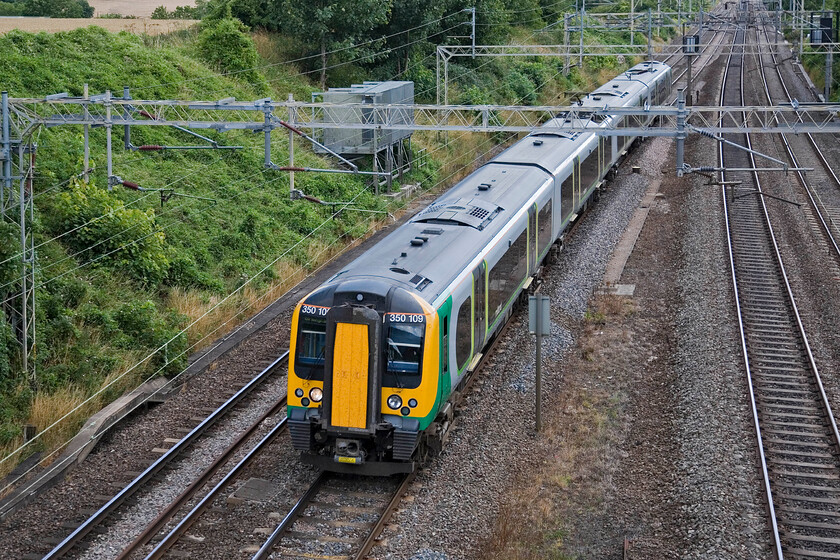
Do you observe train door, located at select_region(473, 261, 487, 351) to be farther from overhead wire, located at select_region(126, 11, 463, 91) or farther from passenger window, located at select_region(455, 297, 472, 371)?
overhead wire, located at select_region(126, 11, 463, 91)

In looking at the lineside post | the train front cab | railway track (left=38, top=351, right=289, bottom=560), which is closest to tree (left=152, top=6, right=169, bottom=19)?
railway track (left=38, top=351, right=289, bottom=560)

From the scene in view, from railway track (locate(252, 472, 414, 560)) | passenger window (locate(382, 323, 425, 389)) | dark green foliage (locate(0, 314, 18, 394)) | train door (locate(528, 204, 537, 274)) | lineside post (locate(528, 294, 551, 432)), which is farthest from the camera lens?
train door (locate(528, 204, 537, 274))

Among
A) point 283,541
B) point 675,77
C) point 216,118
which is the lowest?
point 283,541

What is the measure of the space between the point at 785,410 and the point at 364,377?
7.40 meters

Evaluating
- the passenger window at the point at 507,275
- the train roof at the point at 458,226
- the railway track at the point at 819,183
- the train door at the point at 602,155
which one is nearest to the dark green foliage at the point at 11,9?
the train door at the point at 602,155

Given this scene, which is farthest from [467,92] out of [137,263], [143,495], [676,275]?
[143,495]

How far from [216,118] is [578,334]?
1639cm

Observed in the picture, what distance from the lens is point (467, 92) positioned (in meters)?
43.6

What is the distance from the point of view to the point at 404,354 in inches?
489

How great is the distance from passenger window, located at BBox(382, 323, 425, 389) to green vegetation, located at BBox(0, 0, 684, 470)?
5689mm

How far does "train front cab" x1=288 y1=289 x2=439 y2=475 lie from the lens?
40.3 ft

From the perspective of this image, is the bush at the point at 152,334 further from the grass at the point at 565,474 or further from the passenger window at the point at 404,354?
the grass at the point at 565,474

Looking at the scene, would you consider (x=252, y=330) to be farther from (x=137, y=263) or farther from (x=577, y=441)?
(x=577, y=441)

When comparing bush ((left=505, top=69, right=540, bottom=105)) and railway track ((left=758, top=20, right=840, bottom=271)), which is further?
bush ((left=505, top=69, right=540, bottom=105))
